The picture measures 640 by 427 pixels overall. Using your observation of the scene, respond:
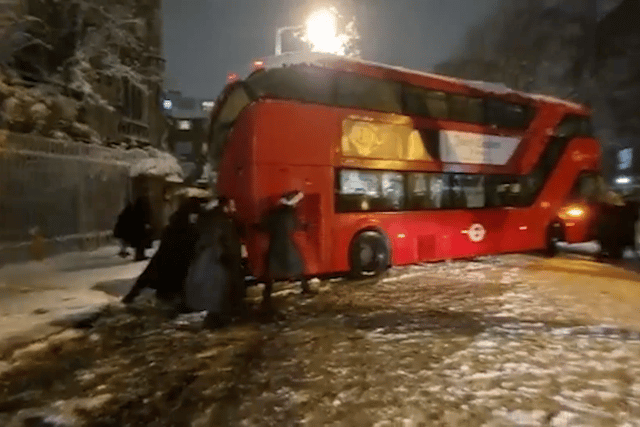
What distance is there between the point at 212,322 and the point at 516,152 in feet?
32.2

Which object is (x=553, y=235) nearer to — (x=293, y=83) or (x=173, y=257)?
(x=293, y=83)

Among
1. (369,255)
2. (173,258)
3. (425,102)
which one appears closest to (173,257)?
(173,258)

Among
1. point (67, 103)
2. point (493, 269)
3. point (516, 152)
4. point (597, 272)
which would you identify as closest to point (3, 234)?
point (67, 103)

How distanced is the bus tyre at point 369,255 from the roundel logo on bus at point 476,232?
8.90 ft

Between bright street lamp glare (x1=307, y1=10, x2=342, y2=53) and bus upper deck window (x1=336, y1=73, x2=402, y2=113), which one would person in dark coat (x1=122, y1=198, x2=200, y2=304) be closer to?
bus upper deck window (x1=336, y1=73, x2=402, y2=113)

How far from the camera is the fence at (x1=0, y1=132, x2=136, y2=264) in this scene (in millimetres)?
13609

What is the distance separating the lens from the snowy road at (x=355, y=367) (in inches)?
192

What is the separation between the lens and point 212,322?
8.14m

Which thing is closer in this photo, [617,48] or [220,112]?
[220,112]

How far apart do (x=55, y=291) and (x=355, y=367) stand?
6.56 m

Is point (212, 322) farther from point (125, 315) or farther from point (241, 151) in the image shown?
point (241, 151)

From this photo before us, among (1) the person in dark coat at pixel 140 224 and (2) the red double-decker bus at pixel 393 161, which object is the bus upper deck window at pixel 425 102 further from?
(1) the person in dark coat at pixel 140 224

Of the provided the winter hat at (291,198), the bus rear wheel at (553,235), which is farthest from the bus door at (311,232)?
the bus rear wheel at (553,235)

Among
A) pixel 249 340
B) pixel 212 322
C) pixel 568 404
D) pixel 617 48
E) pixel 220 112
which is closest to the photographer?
pixel 568 404
